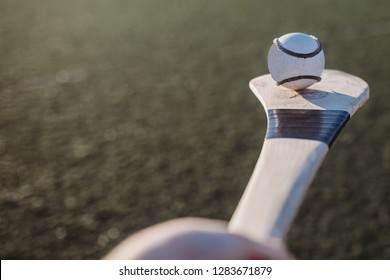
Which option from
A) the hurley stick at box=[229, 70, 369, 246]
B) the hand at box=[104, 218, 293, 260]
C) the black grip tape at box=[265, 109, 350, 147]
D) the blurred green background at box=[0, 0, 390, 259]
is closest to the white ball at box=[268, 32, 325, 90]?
the hurley stick at box=[229, 70, 369, 246]

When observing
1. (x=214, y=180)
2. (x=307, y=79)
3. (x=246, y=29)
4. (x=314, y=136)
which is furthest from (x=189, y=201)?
(x=246, y=29)

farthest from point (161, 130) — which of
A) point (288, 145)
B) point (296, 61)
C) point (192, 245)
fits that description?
point (192, 245)

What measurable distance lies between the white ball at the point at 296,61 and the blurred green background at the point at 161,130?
58.8 inches

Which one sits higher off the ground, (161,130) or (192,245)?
(192,245)

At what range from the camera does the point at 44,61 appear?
8625 mm

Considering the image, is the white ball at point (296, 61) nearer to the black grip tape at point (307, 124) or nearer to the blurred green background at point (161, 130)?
the black grip tape at point (307, 124)

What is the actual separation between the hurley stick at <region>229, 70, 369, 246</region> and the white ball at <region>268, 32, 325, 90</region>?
0.07 m

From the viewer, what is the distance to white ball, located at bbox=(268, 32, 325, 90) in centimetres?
350

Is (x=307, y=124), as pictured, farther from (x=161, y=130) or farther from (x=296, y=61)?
(x=161, y=130)

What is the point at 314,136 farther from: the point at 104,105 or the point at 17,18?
the point at 17,18

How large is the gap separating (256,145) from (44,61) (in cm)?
411

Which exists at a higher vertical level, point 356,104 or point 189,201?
point 356,104

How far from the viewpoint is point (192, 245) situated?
1133mm

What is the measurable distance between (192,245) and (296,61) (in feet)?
8.41
